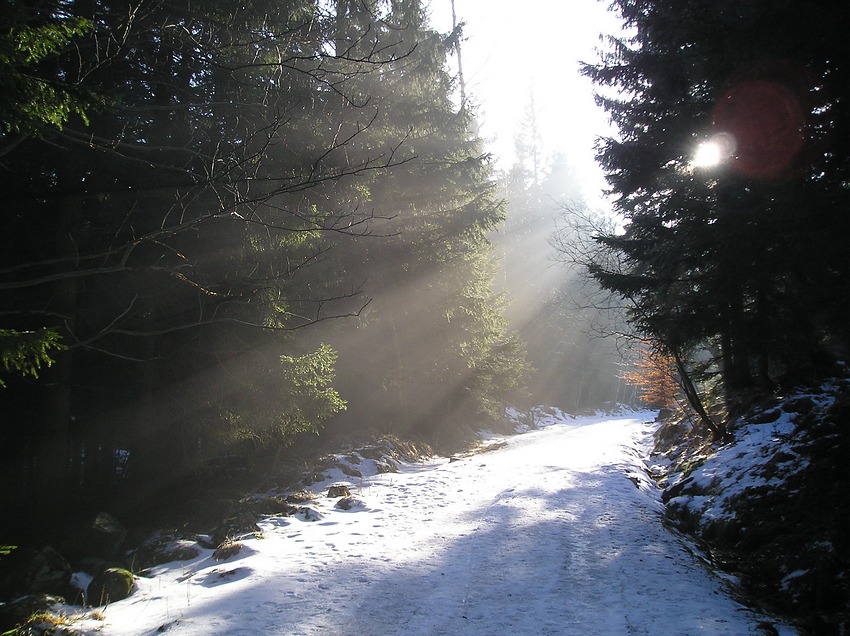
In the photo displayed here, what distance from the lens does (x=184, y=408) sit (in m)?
8.27

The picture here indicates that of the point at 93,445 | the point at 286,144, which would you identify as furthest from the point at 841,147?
the point at 93,445

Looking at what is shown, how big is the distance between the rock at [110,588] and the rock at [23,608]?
28 cm

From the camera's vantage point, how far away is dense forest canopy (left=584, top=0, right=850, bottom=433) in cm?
538

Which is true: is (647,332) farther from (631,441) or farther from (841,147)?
(631,441)

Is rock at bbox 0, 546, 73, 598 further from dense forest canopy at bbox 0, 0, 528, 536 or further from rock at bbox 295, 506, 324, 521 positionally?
rock at bbox 295, 506, 324, 521

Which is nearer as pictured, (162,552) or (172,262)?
(162,552)

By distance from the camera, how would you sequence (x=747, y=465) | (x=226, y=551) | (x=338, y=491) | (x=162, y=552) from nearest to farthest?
(x=226, y=551), (x=162, y=552), (x=747, y=465), (x=338, y=491)

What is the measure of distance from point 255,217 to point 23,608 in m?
4.43

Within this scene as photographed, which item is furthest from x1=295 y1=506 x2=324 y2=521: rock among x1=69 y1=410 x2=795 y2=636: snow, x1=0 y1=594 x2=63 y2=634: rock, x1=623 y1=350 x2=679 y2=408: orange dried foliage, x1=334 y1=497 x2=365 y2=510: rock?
x1=623 y1=350 x2=679 y2=408: orange dried foliage

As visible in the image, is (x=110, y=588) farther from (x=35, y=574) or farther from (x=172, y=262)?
(x=172, y=262)

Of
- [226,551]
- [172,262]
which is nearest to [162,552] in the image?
[226,551]

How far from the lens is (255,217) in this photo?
5.76m

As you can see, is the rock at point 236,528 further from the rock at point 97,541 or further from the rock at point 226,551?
the rock at point 97,541

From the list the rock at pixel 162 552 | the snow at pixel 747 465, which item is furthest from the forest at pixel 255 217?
the rock at pixel 162 552
